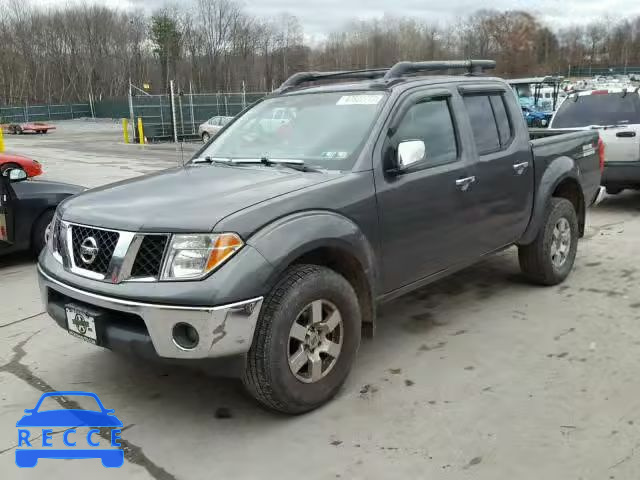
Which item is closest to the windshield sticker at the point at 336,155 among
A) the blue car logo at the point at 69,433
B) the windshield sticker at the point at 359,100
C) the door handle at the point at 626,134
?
the windshield sticker at the point at 359,100

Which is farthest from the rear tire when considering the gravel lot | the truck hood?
the truck hood

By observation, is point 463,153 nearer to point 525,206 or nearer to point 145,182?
point 525,206

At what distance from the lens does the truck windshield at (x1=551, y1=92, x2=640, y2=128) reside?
962 centimetres

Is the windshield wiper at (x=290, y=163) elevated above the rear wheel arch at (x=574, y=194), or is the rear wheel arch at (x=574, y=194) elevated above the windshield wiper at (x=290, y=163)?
the windshield wiper at (x=290, y=163)

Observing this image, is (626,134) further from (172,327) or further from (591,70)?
(591,70)

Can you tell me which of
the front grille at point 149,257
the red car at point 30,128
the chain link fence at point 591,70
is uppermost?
the chain link fence at point 591,70

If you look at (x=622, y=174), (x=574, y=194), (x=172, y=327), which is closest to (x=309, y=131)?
(x=172, y=327)

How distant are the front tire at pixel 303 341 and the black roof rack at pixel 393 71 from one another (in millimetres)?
1770

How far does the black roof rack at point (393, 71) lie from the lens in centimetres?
441

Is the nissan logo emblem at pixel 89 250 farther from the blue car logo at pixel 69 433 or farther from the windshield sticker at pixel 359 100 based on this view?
the windshield sticker at pixel 359 100

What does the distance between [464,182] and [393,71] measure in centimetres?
95

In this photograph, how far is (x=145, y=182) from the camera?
384 centimetres

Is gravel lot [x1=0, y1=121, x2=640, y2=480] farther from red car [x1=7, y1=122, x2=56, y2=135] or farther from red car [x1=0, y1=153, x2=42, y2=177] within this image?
red car [x1=7, y1=122, x2=56, y2=135]

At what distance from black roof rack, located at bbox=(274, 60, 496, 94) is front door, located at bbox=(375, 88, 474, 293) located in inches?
11.0
